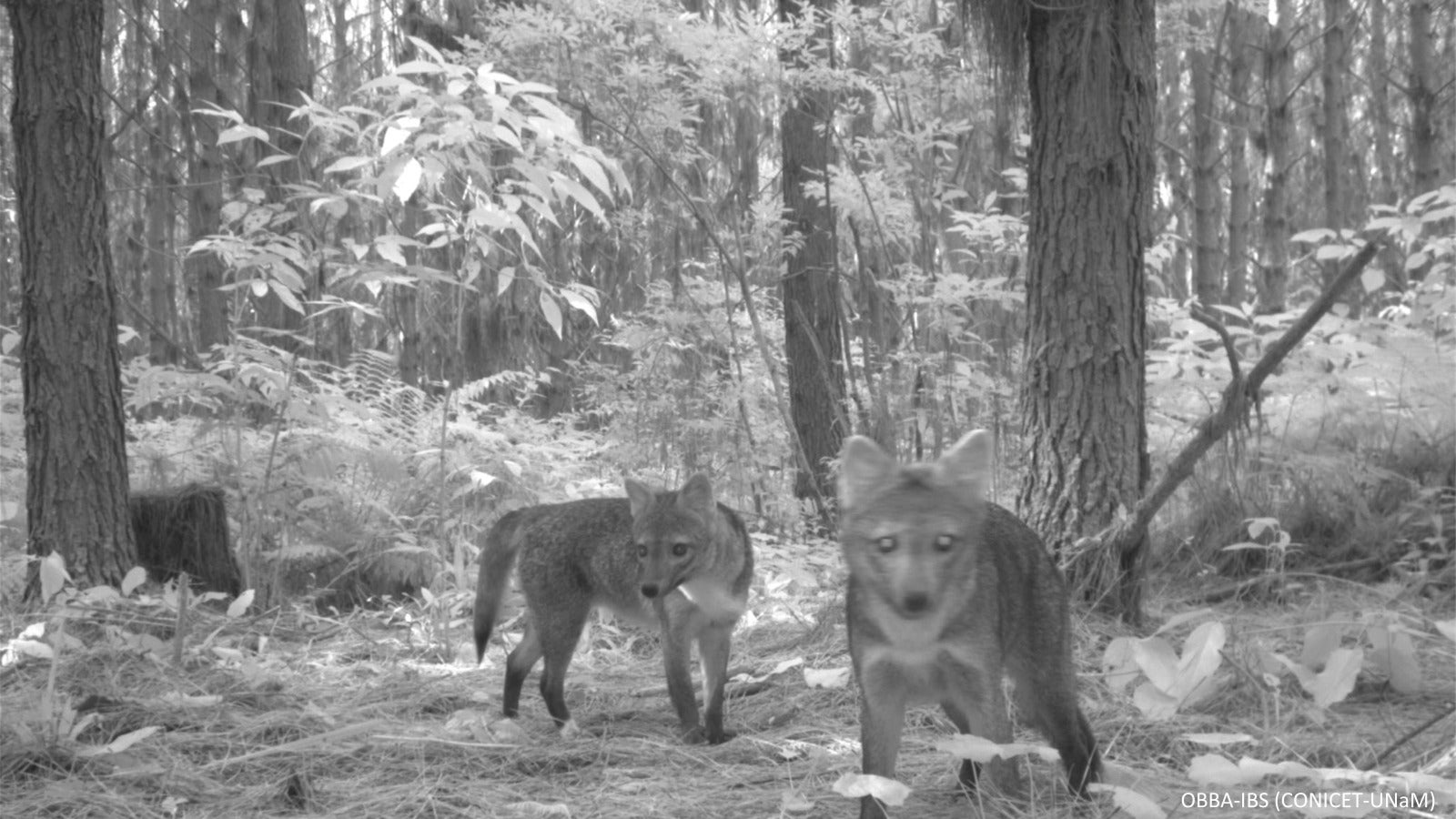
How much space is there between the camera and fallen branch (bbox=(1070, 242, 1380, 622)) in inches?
241

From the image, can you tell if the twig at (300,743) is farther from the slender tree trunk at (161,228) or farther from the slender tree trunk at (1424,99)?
the slender tree trunk at (161,228)

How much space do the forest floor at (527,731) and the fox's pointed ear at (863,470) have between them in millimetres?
1132

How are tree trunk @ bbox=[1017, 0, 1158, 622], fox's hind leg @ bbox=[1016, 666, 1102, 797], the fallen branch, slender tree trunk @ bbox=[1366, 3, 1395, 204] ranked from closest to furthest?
1. fox's hind leg @ bbox=[1016, 666, 1102, 797]
2. the fallen branch
3. tree trunk @ bbox=[1017, 0, 1158, 622]
4. slender tree trunk @ bbox=[1366, 3, 1395, 204]

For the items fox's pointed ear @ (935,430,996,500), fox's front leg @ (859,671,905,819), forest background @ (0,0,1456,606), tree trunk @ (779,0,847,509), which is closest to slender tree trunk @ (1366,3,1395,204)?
forest background @ (0,0,1456,606)

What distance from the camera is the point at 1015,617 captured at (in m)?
4.65

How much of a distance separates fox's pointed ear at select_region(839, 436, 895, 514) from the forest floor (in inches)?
44.6

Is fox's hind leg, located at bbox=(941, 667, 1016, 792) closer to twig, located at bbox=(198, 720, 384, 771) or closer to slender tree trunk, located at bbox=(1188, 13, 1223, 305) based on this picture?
twig, located at bbox=(198, 720, 384, 771)

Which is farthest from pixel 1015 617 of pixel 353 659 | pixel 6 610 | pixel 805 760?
pixel 6 610

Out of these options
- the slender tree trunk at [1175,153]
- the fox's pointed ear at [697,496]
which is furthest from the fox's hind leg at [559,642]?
the slender tree trunk at [1175,153]

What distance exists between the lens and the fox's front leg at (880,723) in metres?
4.22

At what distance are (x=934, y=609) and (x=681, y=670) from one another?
2.53 meters

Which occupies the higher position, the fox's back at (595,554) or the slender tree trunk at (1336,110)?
the slender tree trunk at (1336,110)

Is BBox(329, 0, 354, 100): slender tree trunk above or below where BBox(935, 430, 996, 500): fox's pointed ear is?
above

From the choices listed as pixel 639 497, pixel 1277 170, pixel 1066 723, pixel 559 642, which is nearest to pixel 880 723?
pixel 1066 723
